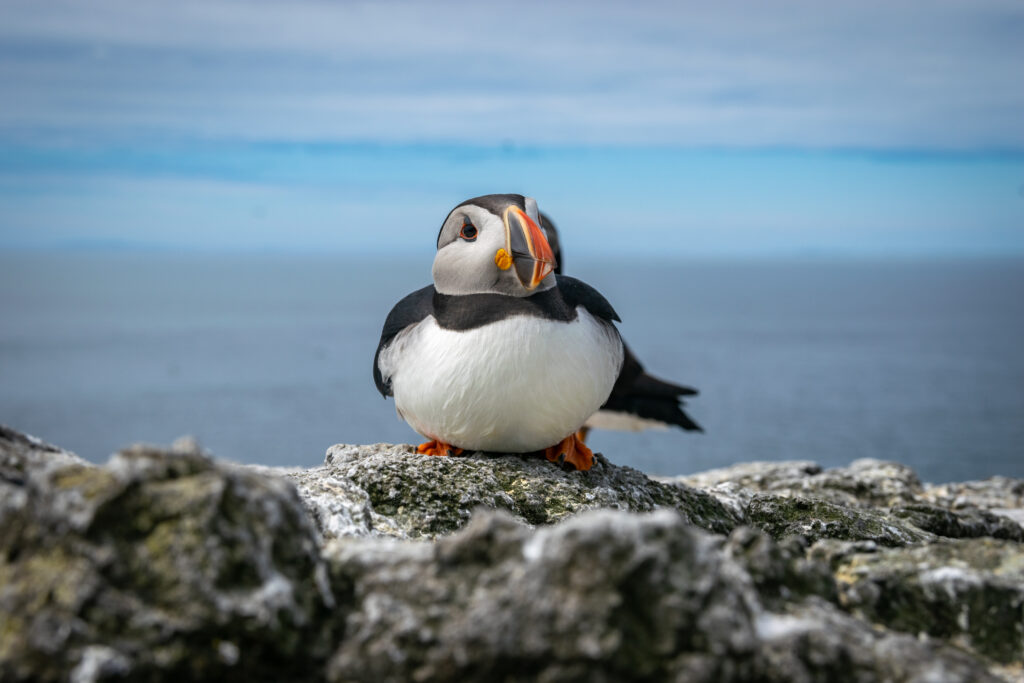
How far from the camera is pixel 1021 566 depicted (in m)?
4.19

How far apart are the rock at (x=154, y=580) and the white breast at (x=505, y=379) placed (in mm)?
3063

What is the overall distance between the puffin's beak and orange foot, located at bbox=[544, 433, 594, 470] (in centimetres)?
131

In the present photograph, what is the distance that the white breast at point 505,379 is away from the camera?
6.35m

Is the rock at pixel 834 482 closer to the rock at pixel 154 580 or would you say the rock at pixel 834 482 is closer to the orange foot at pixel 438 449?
the orange foot at pixel 438 449

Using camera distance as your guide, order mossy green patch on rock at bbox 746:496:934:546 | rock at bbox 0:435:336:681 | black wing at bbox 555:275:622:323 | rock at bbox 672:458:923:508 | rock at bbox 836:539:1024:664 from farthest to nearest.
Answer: rock at bbox 672:458:923:508 < black wing at bbox 555:275:622:323 < mossy green patch on rock at bbox 746:496:934:546 < rock at bbox 836:539:1024:664 < rock at bbox 0:435:336:681

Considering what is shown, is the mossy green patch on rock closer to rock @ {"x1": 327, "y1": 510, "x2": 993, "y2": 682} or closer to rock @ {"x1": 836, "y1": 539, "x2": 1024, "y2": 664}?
rock @ {"x1": 836, "y1": 539, "x2": 1024, "y2": 664}

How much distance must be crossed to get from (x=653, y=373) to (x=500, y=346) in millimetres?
56201

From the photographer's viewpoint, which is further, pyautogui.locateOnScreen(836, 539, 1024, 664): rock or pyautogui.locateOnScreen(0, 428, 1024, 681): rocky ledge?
pyautogui.locateOnScreen(836, 539, 1024, 664): rock

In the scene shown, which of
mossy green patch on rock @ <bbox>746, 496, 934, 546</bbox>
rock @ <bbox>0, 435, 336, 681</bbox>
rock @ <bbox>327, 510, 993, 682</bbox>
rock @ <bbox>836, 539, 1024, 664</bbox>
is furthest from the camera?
mossy green patch on rock @ <bbox>746, 496, 934, 546</bbox>

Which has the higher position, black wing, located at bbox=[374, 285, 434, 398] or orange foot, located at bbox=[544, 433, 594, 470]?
black wing, located at bbox=[374, 285, 434, 398]

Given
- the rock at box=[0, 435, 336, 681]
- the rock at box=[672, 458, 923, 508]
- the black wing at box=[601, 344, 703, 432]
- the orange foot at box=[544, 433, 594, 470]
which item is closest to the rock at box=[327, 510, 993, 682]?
the rock at box=[0, 435, 336, 681]

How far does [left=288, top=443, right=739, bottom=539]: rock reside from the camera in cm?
517

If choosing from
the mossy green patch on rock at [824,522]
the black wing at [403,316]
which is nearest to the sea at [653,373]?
the black wing at [403,316]

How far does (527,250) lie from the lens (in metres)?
6.36
